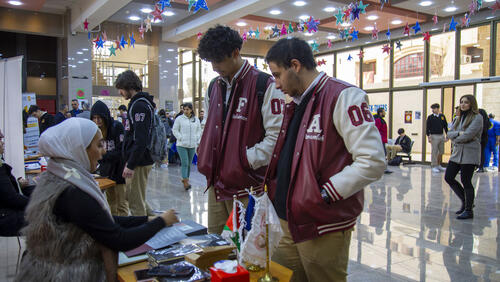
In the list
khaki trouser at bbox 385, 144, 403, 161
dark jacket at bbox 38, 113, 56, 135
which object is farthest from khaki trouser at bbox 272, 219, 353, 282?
khaki trouser at bbox 385, 144, 403, 161

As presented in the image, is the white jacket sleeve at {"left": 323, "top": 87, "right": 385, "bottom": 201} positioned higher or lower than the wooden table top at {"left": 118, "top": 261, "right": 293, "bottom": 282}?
higher

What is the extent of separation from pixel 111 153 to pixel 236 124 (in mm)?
2350

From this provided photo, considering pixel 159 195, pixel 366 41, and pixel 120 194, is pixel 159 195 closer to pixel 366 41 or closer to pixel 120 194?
pixel 120 194

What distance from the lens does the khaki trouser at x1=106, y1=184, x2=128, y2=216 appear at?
13.8 ft

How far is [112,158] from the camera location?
4.11 m

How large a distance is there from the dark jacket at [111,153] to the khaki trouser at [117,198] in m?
0.09

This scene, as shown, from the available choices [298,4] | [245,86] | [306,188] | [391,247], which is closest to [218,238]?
[306,188]

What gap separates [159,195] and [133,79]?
3393 millimetres

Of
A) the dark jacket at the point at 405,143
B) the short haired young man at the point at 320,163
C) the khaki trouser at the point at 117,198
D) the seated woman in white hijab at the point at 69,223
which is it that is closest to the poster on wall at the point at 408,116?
Answer: the dark jacket at the point at 405,143

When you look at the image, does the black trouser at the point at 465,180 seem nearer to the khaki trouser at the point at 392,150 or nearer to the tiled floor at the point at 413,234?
the tiled floor at the point at 413,234

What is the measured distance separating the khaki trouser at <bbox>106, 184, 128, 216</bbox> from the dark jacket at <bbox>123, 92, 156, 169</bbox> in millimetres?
441

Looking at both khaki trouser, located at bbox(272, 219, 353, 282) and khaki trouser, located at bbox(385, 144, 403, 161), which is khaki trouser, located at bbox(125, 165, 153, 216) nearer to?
khaki trouser, located at bbox(272, 219, 353, 282)

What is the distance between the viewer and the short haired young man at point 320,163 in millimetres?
1564

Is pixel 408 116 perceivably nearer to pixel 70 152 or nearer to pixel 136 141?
pixel 136 141
